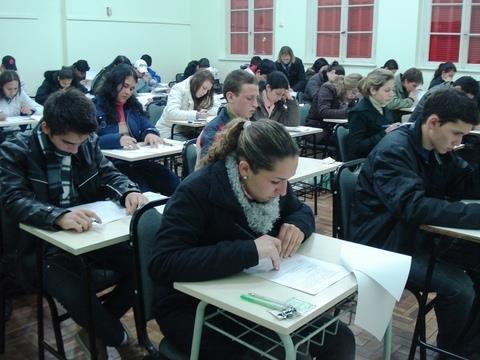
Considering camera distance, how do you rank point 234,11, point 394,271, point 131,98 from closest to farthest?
point 394,271
point 131,98
point 234,11

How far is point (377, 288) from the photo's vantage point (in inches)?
61.2

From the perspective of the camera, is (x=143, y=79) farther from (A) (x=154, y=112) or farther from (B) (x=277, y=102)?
(B) (x=277, y=102)

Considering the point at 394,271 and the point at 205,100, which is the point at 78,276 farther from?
the point at 205,100

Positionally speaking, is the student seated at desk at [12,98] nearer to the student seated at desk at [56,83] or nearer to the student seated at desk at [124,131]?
the student seated at desk at [56,83]

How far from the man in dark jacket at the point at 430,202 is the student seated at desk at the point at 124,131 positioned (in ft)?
5.50

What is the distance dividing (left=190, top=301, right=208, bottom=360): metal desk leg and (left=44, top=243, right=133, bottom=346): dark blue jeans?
59cm

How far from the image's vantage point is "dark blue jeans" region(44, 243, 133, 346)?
2.05 metres

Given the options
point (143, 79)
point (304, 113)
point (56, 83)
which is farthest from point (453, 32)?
point (56, 83)

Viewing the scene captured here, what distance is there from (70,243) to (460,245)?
1.57 meters

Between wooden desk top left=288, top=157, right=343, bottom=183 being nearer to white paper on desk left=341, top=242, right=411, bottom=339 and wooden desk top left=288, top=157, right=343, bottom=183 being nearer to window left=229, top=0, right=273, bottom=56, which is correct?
white paper on desk left=341, top=242, right=411, bottom=339

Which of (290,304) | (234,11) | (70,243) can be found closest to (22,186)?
(70,243)

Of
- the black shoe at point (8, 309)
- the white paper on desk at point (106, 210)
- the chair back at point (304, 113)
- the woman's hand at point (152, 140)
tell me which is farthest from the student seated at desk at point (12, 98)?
the white paper on desk at point (106, 210)

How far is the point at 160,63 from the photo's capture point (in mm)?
11234

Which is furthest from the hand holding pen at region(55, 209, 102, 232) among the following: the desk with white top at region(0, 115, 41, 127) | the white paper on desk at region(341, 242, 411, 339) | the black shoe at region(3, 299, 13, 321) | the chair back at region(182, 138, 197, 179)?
the desk with white top at region(0, 115, 41, 127)
